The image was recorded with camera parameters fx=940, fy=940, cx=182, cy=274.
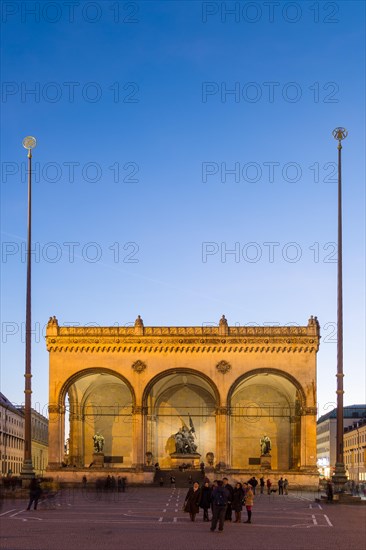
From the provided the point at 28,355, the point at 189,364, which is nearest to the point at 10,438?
the point at 189,364

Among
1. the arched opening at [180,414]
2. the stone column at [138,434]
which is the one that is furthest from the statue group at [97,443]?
the stone column at [138,434]

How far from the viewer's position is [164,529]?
95.6 feet

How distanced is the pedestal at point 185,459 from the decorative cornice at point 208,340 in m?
9.48

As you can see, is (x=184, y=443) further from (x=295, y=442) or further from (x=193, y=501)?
(x=193, y=501)

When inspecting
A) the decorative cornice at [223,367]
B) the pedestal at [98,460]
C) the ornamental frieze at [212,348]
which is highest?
the ornamental frieze at [212,348]

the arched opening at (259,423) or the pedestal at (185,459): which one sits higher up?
the arched opening at (259,423)

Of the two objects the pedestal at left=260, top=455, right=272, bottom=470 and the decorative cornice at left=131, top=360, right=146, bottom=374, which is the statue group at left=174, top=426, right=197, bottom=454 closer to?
the pedestal at left=260, top=455, right=272, bottom=470

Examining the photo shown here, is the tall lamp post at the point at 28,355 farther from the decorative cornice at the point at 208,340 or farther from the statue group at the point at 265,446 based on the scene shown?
the statue group at the point at 265,446

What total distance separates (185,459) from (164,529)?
47.7 m

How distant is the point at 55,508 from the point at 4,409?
86510 mm

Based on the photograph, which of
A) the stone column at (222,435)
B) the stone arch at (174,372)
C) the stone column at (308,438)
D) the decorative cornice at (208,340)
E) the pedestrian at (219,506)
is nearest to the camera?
the pedestrian at (219,506)

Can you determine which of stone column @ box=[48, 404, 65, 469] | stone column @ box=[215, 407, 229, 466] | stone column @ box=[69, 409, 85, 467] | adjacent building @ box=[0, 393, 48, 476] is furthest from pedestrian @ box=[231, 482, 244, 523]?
adjacent building @ box=[0, 393, 48, 476]

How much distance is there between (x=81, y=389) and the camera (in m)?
80.3

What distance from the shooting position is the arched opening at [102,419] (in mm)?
80000
